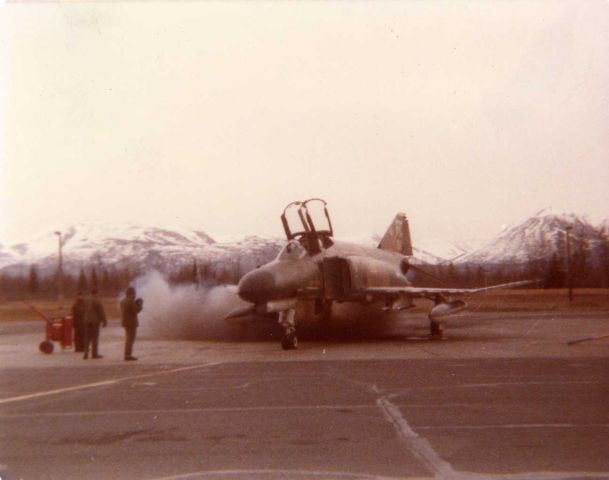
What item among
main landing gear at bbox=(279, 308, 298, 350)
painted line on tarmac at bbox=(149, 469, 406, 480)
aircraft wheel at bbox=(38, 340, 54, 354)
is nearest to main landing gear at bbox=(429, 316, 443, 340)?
main landing gear at bbox=(279, 308, 298, 350)

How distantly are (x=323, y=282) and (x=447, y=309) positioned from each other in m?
4.79

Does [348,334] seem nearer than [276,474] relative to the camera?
No

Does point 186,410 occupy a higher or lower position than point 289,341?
lower

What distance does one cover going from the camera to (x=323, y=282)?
23.5 metres

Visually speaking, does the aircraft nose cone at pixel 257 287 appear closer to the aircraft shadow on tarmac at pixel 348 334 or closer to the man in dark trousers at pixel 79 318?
the man in dark trousers at pixel 79 318

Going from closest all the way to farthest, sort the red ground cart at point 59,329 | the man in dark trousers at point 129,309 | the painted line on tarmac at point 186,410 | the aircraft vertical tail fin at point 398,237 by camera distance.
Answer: the painted line on tarmac at point 186,410 → the man in dark trousers at point 129,309 → the red ground cart at point 59,329 → the aircraft vertical tail fin at point 398,237

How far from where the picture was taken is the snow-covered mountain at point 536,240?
21.7 metres

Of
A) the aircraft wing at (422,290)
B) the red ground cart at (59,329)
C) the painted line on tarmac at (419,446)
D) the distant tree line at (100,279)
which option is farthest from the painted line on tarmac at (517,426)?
the red ground cart at (59,329)

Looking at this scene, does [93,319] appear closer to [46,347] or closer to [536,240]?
[46,347]

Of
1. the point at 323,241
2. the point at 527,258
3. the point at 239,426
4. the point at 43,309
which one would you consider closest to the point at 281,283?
the point at 323,241

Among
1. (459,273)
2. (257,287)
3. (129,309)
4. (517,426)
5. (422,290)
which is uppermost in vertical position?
(459,273)

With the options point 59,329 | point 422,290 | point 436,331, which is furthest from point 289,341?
point 59,329

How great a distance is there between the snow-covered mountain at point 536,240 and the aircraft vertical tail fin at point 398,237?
4.64 m

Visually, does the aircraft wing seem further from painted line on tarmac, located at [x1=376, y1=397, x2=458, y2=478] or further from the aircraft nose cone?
painted line on tarmac, located at [x1=376, y1=397, x2=458, y2=478]
